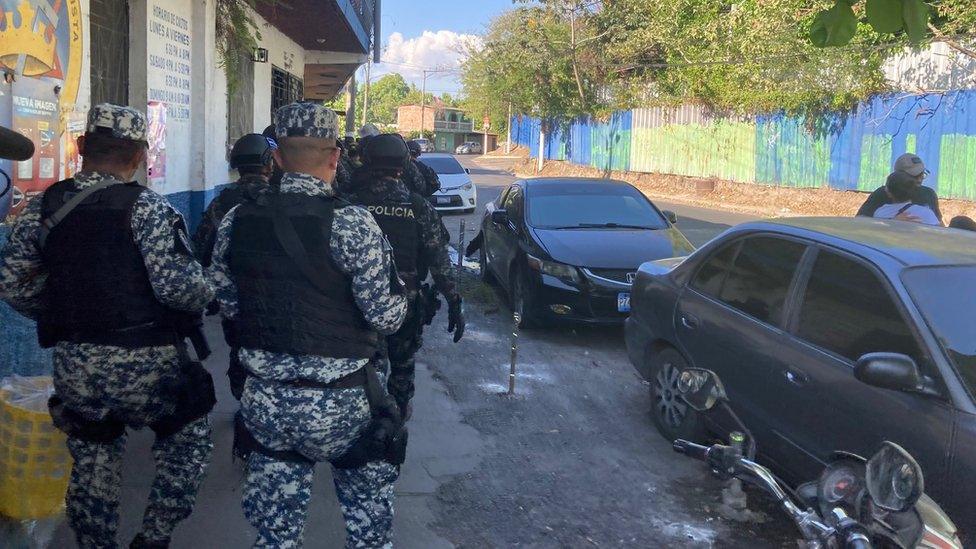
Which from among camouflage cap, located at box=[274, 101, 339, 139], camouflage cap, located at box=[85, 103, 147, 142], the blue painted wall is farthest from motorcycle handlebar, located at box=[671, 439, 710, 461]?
the blue painted wall

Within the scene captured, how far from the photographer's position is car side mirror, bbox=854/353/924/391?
3.27 m

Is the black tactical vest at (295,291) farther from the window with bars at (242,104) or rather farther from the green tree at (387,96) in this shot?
the green tree at (387,96)

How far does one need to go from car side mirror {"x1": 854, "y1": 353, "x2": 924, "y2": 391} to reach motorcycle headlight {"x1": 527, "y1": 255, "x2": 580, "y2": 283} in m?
4.51

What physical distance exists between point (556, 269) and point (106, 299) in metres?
5.16

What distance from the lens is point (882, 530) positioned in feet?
7.14

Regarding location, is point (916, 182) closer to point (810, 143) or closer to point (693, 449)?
point (693, 449)

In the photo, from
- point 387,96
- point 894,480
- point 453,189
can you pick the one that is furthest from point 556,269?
point 387,96

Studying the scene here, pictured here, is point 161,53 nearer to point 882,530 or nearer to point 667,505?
point 667,505

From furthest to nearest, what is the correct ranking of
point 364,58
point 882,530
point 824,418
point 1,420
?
point 364,58 → point 824,418 → point 1,420 → point 882,530

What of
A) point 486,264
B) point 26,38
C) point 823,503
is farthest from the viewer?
point 486,264

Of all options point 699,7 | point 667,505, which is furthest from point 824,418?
point 699,7

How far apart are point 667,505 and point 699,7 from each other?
28.0 metres

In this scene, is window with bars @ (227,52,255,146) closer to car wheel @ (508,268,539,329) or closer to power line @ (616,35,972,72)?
car wheel @ (508,268,539,329)

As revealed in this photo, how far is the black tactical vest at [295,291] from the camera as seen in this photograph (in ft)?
9.15
